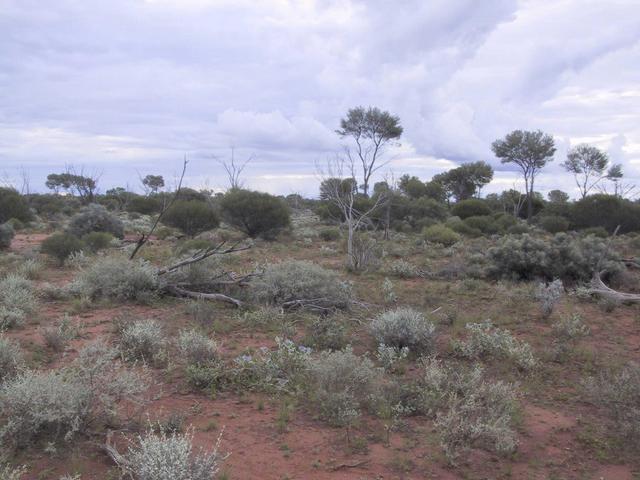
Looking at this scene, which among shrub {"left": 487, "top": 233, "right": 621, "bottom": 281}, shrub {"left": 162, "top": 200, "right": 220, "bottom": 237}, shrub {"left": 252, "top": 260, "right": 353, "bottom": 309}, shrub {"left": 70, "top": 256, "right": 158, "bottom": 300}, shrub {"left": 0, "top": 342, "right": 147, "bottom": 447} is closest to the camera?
shrub {"left": 0, "top": 342, "right": 147, "bottom": 447}

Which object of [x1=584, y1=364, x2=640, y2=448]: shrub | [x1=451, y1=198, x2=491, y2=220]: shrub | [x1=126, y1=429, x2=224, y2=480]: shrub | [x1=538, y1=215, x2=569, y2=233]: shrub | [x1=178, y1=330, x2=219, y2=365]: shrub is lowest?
[x1=584, y1=364, x2=640, y2=448]: shrub

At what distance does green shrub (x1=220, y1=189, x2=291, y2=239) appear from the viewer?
2130cm

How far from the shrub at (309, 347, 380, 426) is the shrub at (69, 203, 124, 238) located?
51.1ft

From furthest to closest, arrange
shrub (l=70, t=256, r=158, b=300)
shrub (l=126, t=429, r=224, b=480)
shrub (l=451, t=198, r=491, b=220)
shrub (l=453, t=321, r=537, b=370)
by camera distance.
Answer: shrub (l=451, t=198, r=491, b=220) → shrub (l=70, t=256, r=158, b=300) → shrub (l=453, t=321, r=537, b=370) → shrub (l=126, t=429, r=224, b=480)

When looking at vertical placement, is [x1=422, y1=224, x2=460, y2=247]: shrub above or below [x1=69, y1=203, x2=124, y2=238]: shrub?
below

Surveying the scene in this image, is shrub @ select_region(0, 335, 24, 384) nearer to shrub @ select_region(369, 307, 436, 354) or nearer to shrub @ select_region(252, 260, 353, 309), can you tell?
shrub @ select_region(252, 260, 353, 309)

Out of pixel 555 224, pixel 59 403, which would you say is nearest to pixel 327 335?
pixel 59 403

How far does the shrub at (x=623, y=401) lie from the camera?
4504 mm

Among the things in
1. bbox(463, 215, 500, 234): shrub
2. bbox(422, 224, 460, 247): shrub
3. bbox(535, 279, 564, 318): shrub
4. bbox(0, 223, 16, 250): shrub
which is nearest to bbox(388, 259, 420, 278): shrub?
bbox(535, 279, 564, 318): shrub

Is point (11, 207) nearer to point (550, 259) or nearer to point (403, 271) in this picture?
point (403, 271)

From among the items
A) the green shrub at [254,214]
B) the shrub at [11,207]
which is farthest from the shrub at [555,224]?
the shrub at [11,207]

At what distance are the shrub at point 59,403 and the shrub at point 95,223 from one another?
1518cm

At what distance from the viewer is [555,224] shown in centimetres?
2697

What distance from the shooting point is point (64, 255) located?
13320mm
